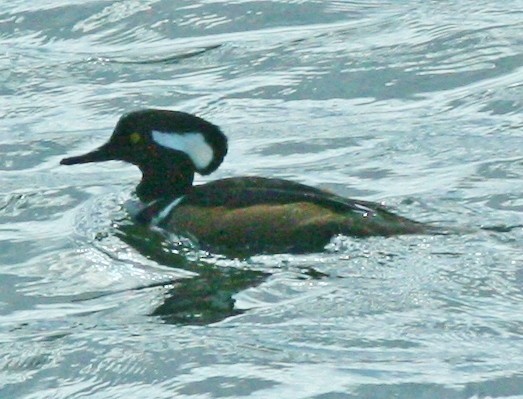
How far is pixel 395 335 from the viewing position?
768 cm

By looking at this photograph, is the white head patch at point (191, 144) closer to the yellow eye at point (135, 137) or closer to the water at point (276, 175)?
the yellow eye at point (135, 137)

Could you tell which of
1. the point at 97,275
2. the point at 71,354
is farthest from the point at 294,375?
the point at 97,275

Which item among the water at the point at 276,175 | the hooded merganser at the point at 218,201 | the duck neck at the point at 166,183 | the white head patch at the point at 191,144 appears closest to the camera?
the water at the point at 276,175

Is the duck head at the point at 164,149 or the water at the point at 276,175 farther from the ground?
the duck head at the point at 164,149

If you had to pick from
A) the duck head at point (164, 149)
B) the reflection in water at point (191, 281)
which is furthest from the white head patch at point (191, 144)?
the reflection in water at point (191, 281)

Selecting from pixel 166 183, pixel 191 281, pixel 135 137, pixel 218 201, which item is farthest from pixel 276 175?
pixel 191 281

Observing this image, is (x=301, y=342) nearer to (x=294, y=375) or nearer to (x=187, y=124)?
(x=294, y=375)

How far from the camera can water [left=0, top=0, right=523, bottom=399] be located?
752 cm

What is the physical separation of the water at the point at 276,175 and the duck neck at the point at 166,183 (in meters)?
0.22

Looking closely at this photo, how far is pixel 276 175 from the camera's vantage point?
10578mm

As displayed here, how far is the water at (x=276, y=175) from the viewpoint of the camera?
7516mm

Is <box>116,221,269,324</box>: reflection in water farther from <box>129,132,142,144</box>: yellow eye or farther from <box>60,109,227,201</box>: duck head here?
<box>129,132,142,144</box>: yellow eye

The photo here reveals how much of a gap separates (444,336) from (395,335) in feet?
0.70

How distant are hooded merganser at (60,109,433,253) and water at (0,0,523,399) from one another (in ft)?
0.44
